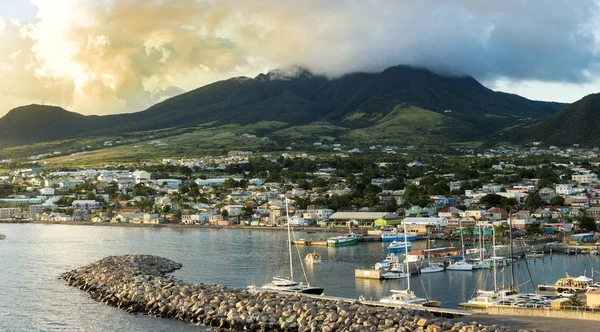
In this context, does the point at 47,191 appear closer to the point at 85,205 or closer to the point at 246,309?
the point at 85,205

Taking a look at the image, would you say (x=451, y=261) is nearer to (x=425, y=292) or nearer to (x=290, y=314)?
(x=425, y=292)

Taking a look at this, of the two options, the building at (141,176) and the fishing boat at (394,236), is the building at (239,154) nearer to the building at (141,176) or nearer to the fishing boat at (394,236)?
the building at (141,176)

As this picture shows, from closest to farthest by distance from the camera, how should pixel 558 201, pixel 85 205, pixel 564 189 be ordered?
pixel 558 201 < pixel 564 189 < pixel 85 205

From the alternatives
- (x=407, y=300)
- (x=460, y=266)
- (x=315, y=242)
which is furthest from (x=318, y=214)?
(x=407, y=300)

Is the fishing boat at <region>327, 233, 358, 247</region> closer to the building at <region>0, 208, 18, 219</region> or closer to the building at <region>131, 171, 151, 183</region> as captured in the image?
the building at <region>0, 208, 18, 219</region>

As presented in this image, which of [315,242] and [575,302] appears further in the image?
[315,242]

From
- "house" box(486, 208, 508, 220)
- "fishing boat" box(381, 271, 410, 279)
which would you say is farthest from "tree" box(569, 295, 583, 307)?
"house" box(486, 208, 508, 220)

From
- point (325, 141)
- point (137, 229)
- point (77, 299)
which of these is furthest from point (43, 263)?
point (325, 141)
